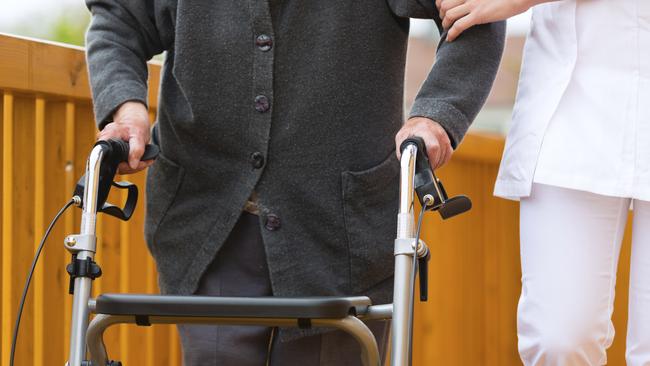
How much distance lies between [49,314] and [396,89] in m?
1.07

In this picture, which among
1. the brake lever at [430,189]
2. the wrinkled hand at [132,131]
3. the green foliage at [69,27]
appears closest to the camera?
the brake lever at [430,189]

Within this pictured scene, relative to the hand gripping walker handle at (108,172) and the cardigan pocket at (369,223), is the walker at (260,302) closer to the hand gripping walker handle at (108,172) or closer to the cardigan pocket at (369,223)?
the hand gripping walker handle at (108,172)

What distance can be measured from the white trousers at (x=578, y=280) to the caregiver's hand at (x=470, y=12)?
0.38 m

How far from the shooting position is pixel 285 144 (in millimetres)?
2037

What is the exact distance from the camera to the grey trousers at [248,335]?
2061 millimetres

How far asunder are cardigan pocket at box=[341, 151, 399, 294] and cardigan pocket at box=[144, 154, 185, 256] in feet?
1.16

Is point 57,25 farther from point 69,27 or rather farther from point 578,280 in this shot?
point 578,280

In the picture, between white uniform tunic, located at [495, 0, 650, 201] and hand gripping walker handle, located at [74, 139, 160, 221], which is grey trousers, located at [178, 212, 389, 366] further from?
white uniform tunic, located at [495, 0, 650, 201]

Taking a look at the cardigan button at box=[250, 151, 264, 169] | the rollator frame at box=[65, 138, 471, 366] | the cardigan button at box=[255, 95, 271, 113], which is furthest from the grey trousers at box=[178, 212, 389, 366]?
the rollator frame at box=[65, 138, 471, 366]

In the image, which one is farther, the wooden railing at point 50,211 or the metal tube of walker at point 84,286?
the wooden railing at point 50,211

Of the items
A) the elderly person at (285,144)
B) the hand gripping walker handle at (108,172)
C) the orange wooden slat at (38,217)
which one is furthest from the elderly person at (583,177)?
the orange wooden slat at (38,217)

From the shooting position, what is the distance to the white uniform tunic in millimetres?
2090

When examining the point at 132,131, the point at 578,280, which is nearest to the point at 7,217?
the point at 132,131

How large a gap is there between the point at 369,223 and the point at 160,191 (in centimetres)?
44
